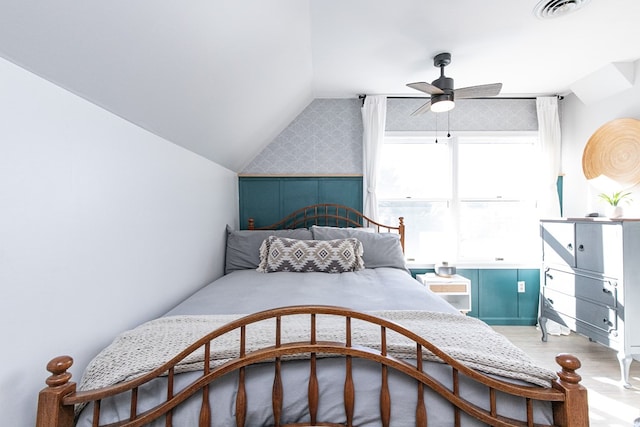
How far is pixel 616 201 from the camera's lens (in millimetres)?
2418

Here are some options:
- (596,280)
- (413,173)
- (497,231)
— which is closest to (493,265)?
(497,231)

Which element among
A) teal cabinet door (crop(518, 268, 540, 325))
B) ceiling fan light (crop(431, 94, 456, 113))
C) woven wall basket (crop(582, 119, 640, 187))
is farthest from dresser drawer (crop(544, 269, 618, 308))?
ceiling fan light (crop(431, 94, 456, 113))

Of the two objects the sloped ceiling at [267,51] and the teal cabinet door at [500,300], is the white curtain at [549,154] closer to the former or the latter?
the sloped ceiling at [267,51]

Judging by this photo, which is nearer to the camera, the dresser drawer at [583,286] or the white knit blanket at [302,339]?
the white knit blanket at [302,339]

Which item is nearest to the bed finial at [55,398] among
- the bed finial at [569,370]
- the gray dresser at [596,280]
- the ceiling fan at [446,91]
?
the bed finial at [569,370]

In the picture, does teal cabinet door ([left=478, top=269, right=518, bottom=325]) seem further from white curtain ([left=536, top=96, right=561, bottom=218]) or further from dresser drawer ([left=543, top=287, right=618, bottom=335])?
white curtain ([left=536, top=96, right=561, bottom=218])

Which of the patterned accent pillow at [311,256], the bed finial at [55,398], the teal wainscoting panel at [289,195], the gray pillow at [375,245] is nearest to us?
the bed finial at [55,398]

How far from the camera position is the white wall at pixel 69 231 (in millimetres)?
852

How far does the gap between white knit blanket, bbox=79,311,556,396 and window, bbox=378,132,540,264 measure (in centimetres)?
212

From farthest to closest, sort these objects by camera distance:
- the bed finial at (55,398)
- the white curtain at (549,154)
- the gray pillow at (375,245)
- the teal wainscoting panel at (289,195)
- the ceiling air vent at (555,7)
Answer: the teal wainscoting panel at (289,195)
the white curtain at (549,154)
the gray pillow at (375,245)
the ceiling air vent at (555,7)
the bed finial at (55,398)

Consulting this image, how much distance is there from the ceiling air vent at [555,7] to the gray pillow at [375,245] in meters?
1.85

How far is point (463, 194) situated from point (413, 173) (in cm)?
62

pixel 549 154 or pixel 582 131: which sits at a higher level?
pixel 582 131

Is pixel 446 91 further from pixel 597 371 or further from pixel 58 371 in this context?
pixel 58 371
